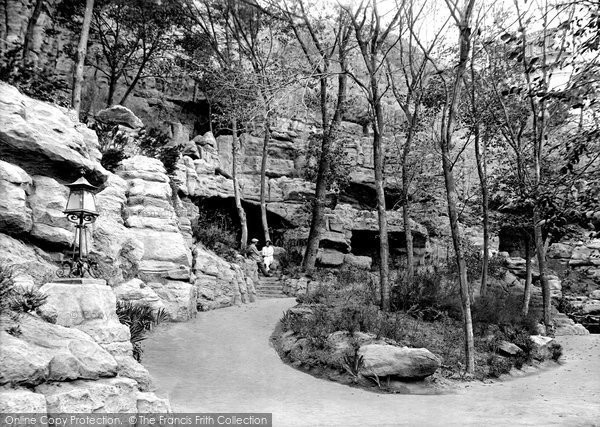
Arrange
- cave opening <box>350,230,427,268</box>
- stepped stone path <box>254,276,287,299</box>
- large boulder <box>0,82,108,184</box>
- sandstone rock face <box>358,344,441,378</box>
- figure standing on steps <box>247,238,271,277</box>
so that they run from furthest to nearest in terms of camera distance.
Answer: cave opening <box>350,230,427,268</box>, figure standing on steps <box>247,238,271,277</box>, stepped stone path <box>254,276,287,299</box>, large boulder <box>0,82,108,184</box>, sandstone rock face <box>358,344,441,378</box>

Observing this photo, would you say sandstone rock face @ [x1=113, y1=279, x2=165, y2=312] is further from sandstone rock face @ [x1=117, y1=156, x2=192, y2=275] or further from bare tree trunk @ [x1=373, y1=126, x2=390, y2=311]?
bare tree trunk @ [x1=373, y1=126, x2=390, y2=311]

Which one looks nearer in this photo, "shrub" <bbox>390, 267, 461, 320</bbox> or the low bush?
the low bush

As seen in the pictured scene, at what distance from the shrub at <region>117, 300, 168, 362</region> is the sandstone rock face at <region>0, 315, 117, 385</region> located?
3546mm

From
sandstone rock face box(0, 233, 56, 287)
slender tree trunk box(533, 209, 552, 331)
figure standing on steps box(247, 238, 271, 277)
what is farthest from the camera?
figure standing on steps box(247, 238, 271, 277)

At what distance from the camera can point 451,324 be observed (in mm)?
11727

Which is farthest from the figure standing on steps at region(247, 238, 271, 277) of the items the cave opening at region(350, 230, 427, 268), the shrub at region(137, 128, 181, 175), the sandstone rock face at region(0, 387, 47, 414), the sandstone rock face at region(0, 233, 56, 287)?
the sandstone rock face at region(0, 387, 47, 414)

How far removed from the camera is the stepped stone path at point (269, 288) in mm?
18062

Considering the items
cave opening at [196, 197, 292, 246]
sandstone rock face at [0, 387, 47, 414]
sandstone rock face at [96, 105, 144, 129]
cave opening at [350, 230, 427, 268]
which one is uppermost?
sandstone rock face at [96, 105, 144, 129]

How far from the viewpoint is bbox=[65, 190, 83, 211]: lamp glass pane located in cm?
775

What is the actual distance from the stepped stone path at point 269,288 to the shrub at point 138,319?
6.47m

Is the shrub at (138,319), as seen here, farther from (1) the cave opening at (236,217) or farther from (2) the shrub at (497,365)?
(1) the cave opening at (236,217)

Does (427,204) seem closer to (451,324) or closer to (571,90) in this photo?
(451,324)

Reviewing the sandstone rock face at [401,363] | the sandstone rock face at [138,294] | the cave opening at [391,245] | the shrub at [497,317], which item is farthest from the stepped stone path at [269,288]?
the sandstone rock face at [401,363]

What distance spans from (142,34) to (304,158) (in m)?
11.1
